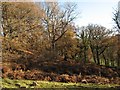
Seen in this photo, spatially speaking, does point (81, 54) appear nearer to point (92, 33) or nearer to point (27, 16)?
point (92, 33)

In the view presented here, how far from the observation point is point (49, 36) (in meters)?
32.2

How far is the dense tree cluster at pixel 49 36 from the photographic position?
73.4 feet

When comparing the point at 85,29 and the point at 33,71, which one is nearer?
the point at 33,71

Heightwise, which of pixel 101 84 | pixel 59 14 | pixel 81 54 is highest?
pixel 59 14

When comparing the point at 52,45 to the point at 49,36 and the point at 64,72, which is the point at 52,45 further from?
the point at 64,72

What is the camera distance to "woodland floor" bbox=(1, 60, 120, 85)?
22166 millimetres

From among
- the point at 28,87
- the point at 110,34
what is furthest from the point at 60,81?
the point at 110,34

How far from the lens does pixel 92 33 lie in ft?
117

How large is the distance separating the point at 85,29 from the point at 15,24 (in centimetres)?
1504

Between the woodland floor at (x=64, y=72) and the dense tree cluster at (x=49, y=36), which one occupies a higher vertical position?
the dense tree cluster at (x=49, y=36)

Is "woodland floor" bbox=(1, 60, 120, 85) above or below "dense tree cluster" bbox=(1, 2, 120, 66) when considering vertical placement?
below

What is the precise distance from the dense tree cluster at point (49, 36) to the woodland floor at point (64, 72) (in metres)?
1.02

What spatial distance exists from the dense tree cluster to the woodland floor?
1022mm

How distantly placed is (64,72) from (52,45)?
283 inches
